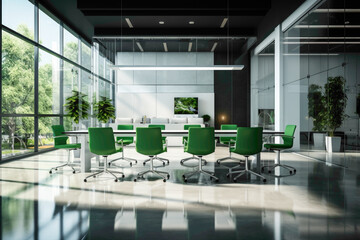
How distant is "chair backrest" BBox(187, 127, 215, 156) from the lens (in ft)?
15.1

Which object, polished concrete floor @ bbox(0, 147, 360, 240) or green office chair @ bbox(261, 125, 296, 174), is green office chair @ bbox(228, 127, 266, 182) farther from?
green office chair @ bbox(261, 125, 296, 174)

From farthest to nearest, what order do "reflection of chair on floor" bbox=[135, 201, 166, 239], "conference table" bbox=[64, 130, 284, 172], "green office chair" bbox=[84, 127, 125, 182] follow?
1. "conference table" bbox=[64, 130, 284, 172]
2. "green office chair" bbox=[84, 127, 125, 182]
3. "reflection of chair on floor" bbox=[135, 201, 166, 239]

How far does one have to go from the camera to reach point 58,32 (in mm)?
8930

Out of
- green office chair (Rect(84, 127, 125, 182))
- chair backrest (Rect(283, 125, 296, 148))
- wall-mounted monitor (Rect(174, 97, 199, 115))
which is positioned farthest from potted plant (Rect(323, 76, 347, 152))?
wall-mounted monitor (Rect(174, 97, 199, 115))

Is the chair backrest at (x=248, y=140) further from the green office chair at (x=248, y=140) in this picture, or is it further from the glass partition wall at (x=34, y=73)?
the glass partition wall at (x=34, y=73)

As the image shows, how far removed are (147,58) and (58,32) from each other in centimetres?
392

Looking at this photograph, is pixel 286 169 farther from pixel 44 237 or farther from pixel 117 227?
pixel 44 237

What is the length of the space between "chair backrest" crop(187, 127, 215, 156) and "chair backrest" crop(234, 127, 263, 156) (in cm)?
48

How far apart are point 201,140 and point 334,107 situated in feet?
11.2

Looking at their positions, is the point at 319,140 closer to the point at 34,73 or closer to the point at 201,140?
the point at 201,140

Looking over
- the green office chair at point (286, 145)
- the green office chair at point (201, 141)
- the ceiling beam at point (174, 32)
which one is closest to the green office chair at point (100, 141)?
the green office chair at point (201, 141)

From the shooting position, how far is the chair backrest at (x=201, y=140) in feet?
15.1

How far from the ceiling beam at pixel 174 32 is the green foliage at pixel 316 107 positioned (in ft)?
14.7

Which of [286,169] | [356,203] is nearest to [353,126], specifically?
[286,169]
